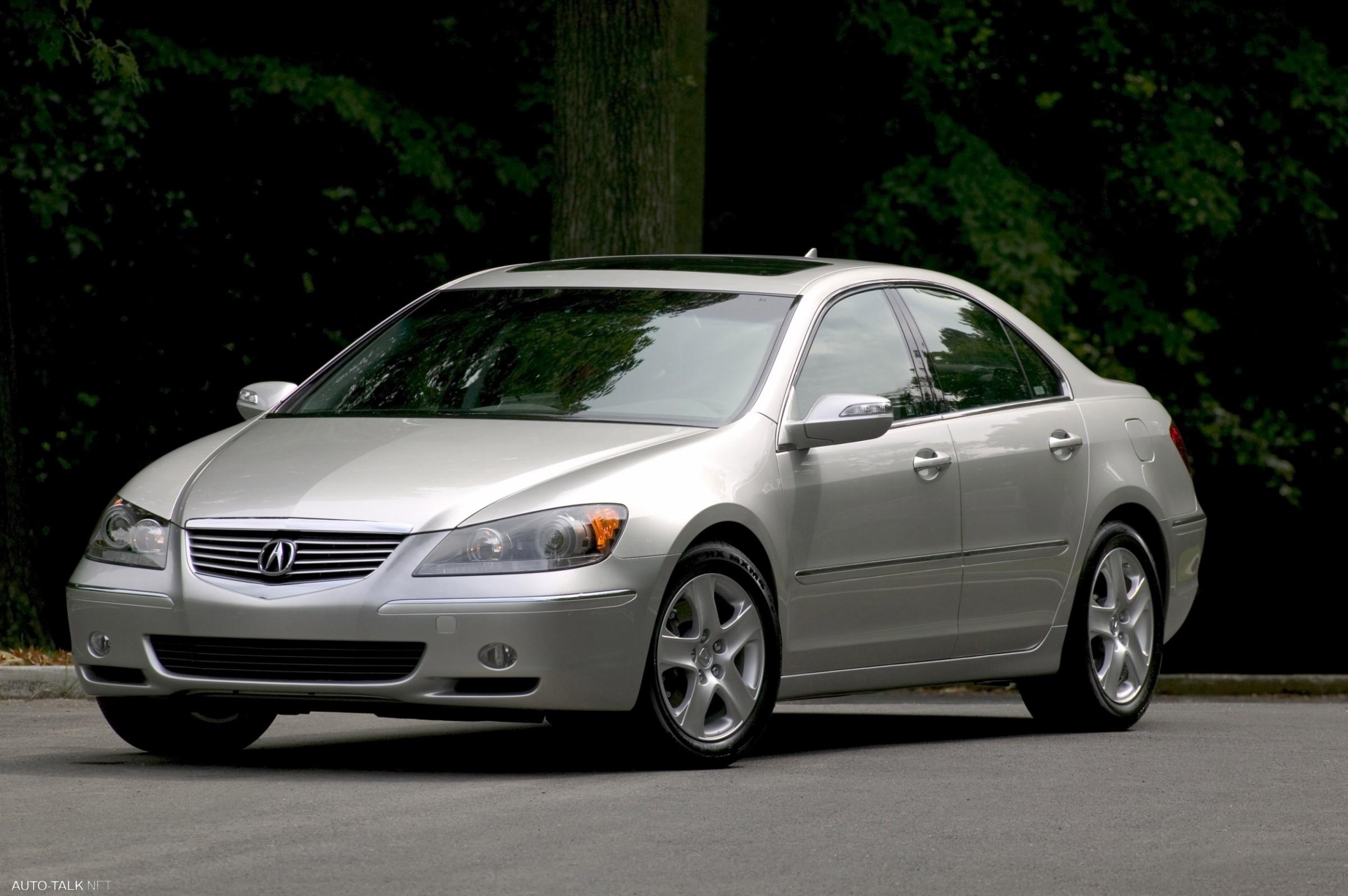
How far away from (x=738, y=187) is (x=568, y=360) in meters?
10.8

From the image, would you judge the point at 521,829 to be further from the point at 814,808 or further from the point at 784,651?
the point at 784,651

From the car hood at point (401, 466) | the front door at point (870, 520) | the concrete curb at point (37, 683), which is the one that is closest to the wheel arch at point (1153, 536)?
the front door at point (870, 520)

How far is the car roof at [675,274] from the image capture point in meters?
8.40

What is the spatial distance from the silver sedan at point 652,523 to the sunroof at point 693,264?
0.12ft

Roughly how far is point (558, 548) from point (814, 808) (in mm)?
1101

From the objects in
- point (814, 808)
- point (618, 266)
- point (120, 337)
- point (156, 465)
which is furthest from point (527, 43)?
point (814, 808)

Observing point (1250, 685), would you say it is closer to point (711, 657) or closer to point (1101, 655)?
point (1101, 655)

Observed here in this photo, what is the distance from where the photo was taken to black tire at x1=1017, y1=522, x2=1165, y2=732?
912cm

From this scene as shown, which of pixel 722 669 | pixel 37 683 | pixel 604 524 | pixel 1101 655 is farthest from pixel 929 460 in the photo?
pixel 37 683

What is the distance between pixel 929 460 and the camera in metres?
8.24

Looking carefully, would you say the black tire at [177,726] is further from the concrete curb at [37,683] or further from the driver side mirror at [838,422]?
the concrete curb at [37,683]

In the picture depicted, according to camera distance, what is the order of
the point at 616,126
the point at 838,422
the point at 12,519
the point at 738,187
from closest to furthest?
1. the point at 838,422
2. the point at 12,519
3. the point at 616,126
4. the point at 738,187

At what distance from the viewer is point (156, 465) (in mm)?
7594

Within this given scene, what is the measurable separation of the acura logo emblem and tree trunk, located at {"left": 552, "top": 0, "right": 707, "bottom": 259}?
18.6 ft
